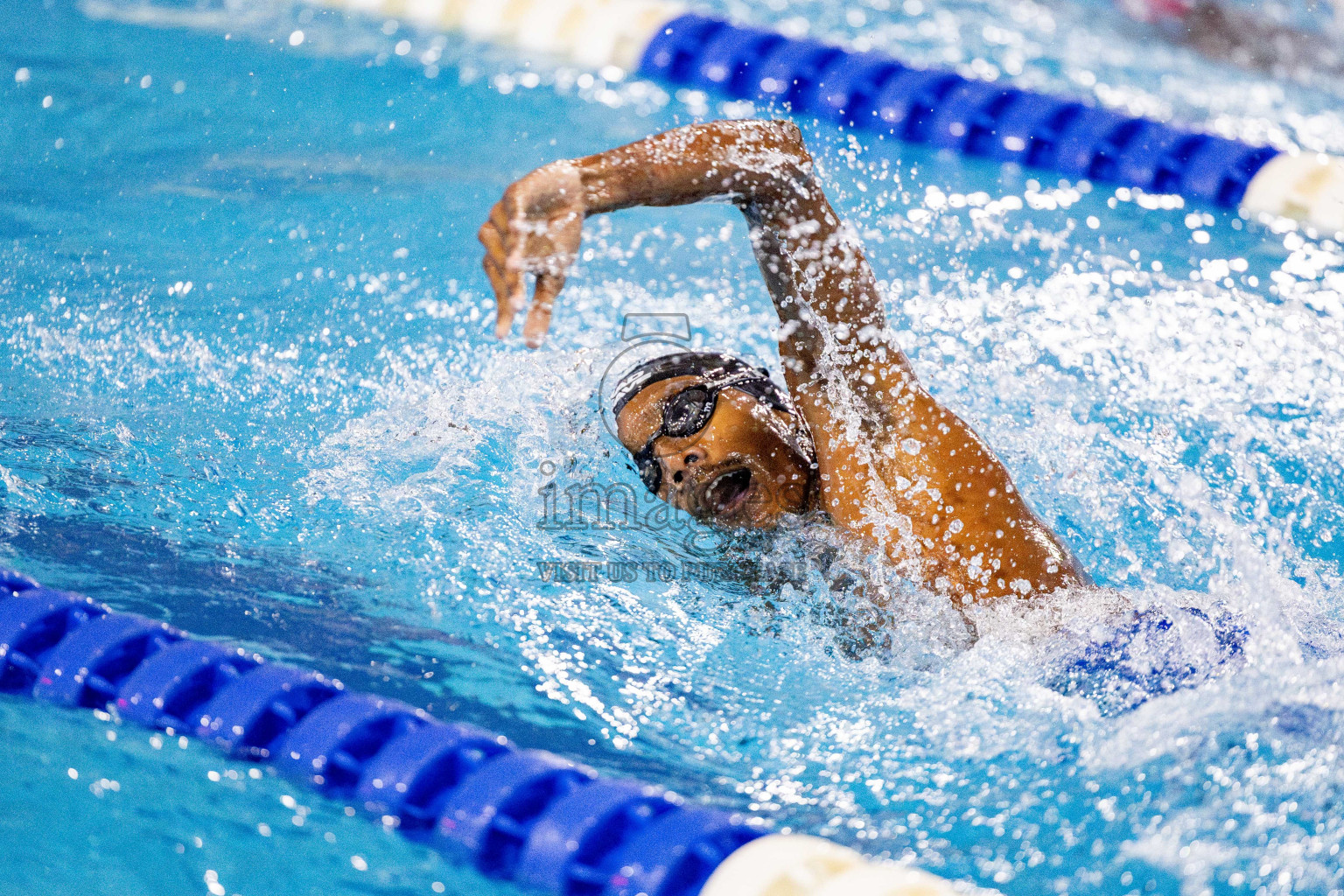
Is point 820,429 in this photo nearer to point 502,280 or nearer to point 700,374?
point 700,374

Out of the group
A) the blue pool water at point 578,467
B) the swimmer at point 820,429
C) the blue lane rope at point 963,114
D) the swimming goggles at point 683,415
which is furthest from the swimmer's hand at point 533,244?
the blue lane rope at point 963,114

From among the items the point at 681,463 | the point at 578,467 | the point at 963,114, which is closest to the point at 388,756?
the point at 681,463

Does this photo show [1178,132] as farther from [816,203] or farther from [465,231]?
[816,203]

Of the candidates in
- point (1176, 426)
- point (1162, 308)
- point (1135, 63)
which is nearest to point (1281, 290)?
point (1162, 308)

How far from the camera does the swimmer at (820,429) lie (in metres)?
1.89

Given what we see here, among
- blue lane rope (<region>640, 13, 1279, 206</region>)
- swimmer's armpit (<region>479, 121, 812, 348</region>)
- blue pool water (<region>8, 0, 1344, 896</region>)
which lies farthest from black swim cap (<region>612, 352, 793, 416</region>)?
blue lane rope (<region>640, 13, 1279, 206</region>)

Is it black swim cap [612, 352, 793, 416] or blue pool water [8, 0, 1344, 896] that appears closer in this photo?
blue pool water [8, 0, 1344, 896]

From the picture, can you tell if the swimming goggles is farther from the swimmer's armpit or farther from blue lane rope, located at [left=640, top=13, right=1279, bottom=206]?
blue lane rope, located at [left=640, top=13, right=1279, bottom=206]

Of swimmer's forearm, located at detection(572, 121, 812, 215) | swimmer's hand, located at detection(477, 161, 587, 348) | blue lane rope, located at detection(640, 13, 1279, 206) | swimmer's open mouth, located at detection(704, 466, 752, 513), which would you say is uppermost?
blue lane rope, located at detection(640, 13, 1279, 206)

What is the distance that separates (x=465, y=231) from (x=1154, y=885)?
2696mm

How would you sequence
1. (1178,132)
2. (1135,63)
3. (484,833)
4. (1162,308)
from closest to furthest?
(484,833) < (1162,308) < (1178,132) < (1135,63)

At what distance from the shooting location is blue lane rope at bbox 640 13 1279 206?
13.0 ft

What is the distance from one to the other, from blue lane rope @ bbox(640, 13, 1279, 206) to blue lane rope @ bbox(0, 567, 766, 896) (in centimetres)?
291

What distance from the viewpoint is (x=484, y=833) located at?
5.37 feet
